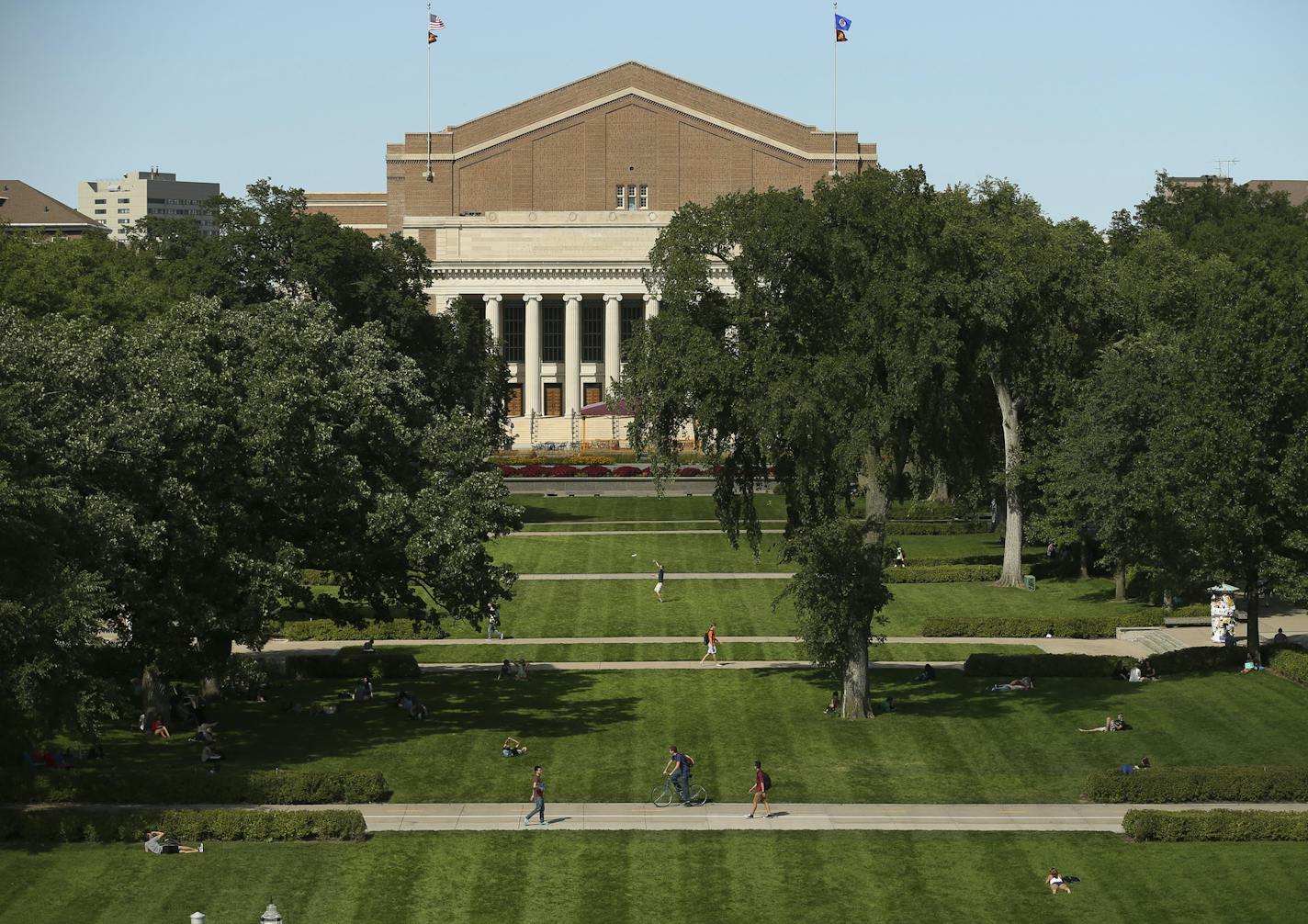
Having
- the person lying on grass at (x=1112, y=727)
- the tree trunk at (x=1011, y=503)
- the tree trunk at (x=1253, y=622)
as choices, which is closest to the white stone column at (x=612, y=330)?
the tree trunk at (x=1011, y=503)

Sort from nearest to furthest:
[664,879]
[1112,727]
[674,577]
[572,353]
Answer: [664,879]
[1112,727]
[674,577]
[572,353]

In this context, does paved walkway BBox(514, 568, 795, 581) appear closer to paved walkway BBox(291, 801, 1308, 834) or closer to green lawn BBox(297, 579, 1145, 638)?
green lawn BBox(297, 579, 1145, 638)

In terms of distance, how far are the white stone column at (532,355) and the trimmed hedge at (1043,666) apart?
3464 inches

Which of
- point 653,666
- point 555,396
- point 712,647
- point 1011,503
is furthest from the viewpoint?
point 555,396

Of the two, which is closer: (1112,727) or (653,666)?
(1112,727)

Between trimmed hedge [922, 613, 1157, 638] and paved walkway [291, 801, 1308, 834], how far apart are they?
21333 millimetres

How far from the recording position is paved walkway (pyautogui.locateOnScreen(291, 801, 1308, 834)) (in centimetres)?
4172

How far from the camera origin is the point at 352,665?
5884 centimetres

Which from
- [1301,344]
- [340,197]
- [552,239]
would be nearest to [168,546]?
[1301,344]

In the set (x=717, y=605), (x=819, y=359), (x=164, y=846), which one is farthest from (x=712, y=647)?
(x=164, y=846)

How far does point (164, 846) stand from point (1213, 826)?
22857 mm

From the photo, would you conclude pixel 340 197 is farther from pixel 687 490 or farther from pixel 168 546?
pixel 168 546

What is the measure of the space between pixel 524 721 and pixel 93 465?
14027 millimetres

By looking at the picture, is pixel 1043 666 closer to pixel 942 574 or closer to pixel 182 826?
pixel 942 574
